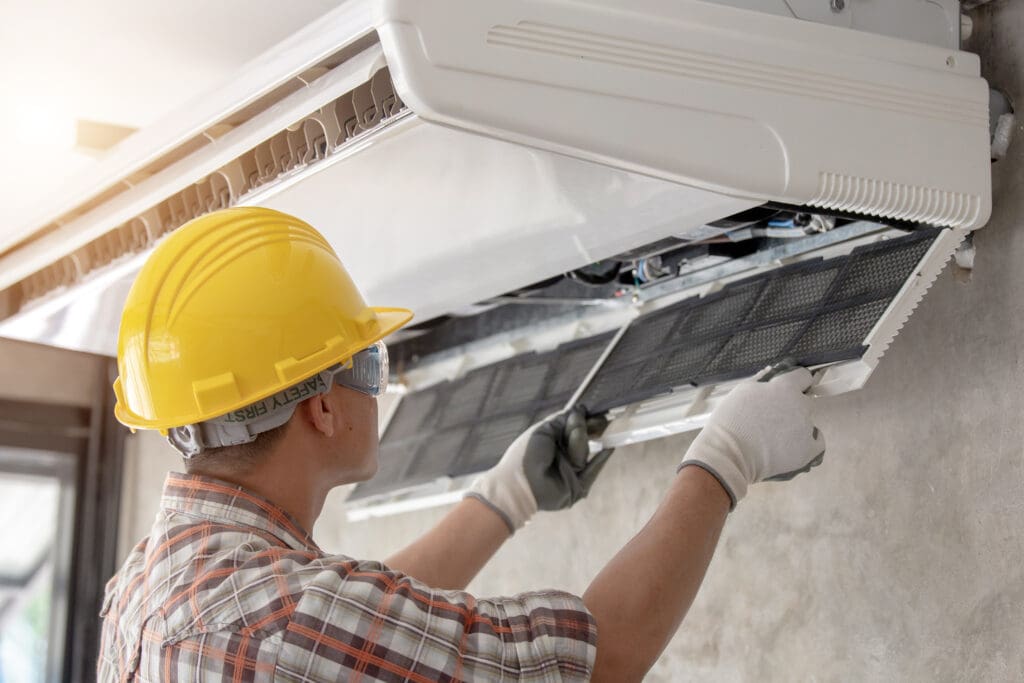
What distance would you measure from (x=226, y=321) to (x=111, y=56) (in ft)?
3.88

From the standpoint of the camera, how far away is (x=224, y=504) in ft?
4.30

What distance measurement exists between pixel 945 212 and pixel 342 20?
742 millimetres

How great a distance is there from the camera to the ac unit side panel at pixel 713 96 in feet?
3.93

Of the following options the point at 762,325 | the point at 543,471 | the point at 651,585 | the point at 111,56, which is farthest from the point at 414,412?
the point at 651,585

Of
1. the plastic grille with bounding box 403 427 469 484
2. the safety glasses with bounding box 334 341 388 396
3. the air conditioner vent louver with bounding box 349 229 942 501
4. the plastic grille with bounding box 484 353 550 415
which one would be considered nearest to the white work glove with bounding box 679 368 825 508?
the air conditioner vent louver with bounding box 349 229 942 501

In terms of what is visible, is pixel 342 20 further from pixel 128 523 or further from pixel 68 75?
pixel 128 523

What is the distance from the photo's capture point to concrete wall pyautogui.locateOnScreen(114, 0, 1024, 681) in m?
1.63

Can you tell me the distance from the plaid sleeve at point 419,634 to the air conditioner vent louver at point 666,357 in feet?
1.96

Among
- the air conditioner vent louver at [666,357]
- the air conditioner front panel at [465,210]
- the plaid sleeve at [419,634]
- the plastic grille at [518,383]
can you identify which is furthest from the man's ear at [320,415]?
the plastic grille at [518,383]

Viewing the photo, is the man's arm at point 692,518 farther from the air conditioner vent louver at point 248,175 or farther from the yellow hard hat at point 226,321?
the air conditioner vent louver at point 248,175

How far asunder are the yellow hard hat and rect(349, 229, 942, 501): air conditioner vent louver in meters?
0.61

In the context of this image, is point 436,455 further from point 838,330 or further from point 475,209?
point 838,330

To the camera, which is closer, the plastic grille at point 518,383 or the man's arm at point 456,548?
the man's arm at point 456,548

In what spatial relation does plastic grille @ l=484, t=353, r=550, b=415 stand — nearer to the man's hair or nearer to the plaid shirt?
the man's hair
